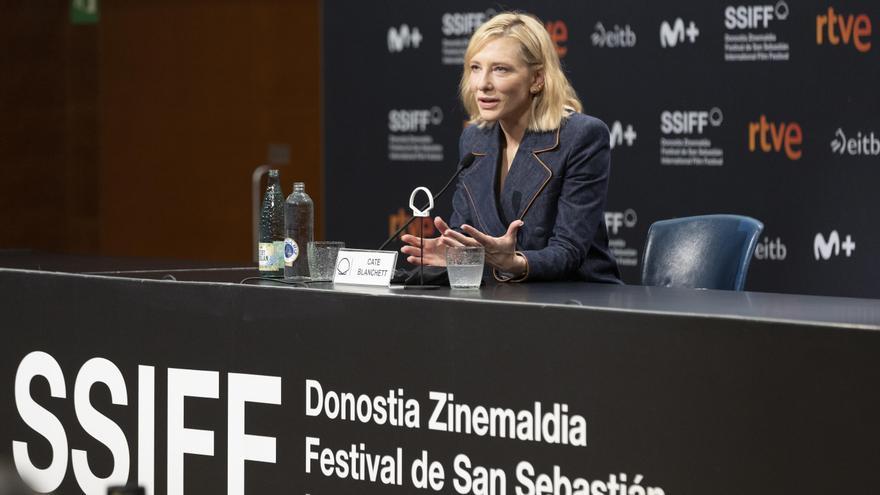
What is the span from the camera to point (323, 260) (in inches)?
107

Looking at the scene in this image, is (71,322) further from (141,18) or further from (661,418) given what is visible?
(141,18)

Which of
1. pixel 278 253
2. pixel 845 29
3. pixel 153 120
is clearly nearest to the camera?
pixel 278 253

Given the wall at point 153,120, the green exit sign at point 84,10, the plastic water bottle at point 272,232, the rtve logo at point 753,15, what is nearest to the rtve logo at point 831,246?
the rtve logo at point 753,15

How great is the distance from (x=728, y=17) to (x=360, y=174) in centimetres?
182

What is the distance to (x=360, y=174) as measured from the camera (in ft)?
18.4

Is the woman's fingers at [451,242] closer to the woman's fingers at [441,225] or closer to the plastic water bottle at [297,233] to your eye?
the woman's fingers at [441,225]

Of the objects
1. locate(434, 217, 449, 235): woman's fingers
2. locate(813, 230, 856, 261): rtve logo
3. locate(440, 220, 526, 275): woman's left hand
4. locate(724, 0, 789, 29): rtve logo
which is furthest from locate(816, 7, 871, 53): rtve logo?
locate(434, 217, 449, 235): woman's fingers

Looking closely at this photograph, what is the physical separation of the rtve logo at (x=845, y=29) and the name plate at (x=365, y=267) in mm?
2622

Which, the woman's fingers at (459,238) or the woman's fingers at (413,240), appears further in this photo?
the woman's fingers at (413,240)

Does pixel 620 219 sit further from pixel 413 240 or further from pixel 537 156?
pixel 413 240

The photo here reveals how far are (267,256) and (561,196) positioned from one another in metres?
0.74

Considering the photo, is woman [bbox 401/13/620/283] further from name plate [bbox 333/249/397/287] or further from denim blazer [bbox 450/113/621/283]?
name plate [bbox 333/249/397/287]

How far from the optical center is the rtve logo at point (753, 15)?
463 cm

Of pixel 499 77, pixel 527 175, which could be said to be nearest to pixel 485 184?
pixel 527 175
